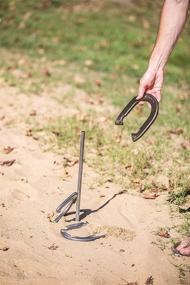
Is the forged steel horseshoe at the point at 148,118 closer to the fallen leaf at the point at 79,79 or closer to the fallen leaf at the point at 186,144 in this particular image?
the fallen leaf at the point at 186,144

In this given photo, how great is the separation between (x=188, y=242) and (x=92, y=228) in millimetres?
731

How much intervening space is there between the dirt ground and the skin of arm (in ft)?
3.29

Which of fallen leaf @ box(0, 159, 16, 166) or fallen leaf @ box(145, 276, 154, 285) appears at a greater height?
fallen leaf @ box(145, 276, 154, 285)

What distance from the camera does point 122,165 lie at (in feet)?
14.3

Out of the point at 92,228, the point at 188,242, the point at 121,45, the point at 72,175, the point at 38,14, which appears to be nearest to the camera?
the point at 188,242

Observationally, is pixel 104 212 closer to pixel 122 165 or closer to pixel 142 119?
pixel 122 165

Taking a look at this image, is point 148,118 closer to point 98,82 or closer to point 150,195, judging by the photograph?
point 150,195

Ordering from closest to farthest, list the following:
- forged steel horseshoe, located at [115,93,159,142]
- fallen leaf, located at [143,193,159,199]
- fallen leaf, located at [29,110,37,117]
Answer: forged steel horseshoe, located at [115,93,159,142] → fallen leaf, located at [143,193,159,199] → fallen leaf, located at [29,110,37,117]

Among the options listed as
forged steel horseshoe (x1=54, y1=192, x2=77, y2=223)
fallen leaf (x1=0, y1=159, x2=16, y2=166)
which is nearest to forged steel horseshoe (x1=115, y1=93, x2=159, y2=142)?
forged steel horseshoe (x1=54, y1=192, x2=77, y2=223)

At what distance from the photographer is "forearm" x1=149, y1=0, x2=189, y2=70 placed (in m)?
2.97

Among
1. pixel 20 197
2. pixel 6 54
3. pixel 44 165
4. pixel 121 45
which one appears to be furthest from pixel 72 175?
pixel 121 45

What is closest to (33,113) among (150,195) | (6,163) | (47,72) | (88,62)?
(6,163)

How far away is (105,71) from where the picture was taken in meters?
7.71

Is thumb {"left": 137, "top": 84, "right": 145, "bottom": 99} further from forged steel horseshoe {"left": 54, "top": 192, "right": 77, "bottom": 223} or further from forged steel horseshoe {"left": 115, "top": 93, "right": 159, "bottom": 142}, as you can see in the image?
forged steel horseshoe {"left": 54, "top": 192, "right": 77, "bottom": 223}
